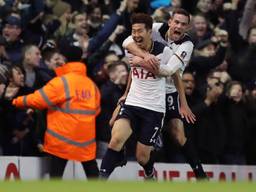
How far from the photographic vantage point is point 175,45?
545 inches

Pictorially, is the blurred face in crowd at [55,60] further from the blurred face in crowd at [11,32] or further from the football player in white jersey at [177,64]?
the football player in white jersey at [177,64]

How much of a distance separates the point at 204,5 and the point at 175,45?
5.91m

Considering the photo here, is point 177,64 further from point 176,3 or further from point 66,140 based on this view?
point 176,3

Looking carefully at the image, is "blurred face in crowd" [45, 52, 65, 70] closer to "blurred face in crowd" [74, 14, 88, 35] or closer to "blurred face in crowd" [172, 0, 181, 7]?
"blurred face in crowd" [74, 14, 88, 35]

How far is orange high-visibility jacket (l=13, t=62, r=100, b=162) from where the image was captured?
14.3 metres

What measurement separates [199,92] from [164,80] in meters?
2.89

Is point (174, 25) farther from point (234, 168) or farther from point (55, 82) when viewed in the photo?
point (234, 168)

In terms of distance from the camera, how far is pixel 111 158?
13.0 metres

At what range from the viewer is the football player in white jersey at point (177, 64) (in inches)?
531

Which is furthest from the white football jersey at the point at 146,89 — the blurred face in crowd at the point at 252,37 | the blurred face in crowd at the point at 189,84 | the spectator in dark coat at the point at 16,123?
the blurred face in crowd at the point at 252,37

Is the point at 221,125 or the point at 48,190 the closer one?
the point at 48,190

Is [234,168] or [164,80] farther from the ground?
[164,80]

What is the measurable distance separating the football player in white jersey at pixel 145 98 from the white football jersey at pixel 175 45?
16 cm

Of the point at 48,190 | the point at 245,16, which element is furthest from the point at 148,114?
the point at 245,16
